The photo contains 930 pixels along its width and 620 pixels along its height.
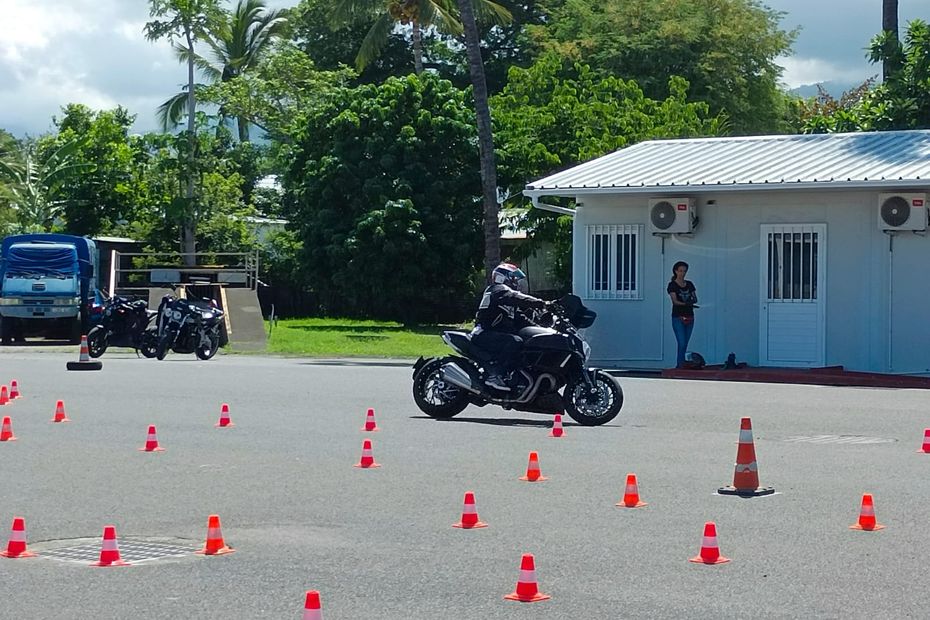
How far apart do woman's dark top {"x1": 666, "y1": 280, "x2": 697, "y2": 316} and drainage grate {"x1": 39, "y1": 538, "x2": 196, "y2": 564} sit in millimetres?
16025

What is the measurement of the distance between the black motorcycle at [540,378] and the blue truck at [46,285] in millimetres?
20910

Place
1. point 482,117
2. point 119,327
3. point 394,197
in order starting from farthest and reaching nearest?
1. point 394,197
2. point 482,117
3. point 119,327

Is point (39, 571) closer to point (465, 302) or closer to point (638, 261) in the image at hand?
point (638, 261)

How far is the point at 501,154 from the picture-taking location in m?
42.7

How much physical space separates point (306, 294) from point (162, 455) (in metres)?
38.8

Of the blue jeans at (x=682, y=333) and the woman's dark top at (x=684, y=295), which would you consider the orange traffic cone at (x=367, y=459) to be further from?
the blue jeans at (x=682, y=333)

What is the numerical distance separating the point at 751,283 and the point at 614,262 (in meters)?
2.64

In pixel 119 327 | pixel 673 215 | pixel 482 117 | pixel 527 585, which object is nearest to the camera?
pixel 527 585

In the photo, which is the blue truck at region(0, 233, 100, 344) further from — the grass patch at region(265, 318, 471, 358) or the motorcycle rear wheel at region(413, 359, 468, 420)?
the motorcycle rear wheel at region(413, 359, 468, 420)

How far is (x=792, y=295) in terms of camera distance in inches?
989

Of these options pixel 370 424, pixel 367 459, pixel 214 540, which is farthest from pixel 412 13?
pixel 214 540

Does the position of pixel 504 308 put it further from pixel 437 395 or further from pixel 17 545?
pixel 17 545

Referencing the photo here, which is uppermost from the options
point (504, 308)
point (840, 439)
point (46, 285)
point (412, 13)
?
point (412, 13)

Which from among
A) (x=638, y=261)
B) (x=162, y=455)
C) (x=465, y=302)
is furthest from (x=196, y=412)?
(x=465, y=302)
